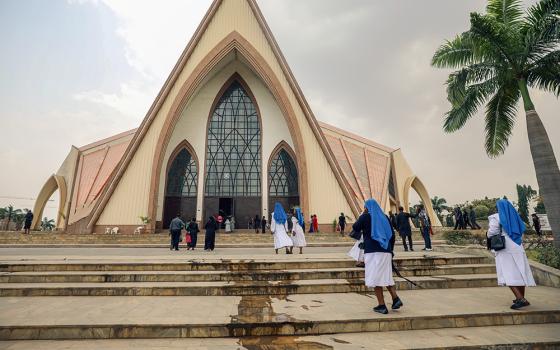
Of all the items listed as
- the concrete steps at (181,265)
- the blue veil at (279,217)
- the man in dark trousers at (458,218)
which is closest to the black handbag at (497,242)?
the concrete steps at (181,265)

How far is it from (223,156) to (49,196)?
18683 millimetres

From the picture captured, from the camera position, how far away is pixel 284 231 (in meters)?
8.60

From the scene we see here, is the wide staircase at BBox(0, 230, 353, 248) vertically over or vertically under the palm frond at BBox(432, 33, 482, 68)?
under

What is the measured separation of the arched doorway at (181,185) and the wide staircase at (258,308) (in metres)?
14.8

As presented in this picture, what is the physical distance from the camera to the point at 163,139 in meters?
18.7

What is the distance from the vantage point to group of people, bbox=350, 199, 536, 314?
3738mm

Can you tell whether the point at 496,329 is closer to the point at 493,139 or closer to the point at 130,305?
the point at 130,305

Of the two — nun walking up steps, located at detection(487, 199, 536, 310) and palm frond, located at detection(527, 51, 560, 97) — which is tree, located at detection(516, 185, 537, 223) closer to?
palm frond, located at detection(527, 51, 560, 97)

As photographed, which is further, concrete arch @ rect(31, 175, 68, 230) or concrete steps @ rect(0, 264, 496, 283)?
concrete arch @ rect(31, 175, 68, 230)

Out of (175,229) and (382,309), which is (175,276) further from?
(175,229)

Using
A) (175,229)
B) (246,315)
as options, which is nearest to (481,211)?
(175,229)

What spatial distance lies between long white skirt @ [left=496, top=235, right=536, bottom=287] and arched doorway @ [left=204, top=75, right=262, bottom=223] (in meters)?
17.6

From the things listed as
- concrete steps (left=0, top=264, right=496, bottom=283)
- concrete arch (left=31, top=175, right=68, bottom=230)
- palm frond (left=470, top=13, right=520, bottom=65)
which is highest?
palm frond (left=470, top=13, right=520, bottom=65)

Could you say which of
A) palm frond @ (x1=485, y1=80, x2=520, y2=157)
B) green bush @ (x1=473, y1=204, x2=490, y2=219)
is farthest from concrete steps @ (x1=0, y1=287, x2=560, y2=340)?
green bush @ (x1=473, y1=204, x2=490, y2=219)
